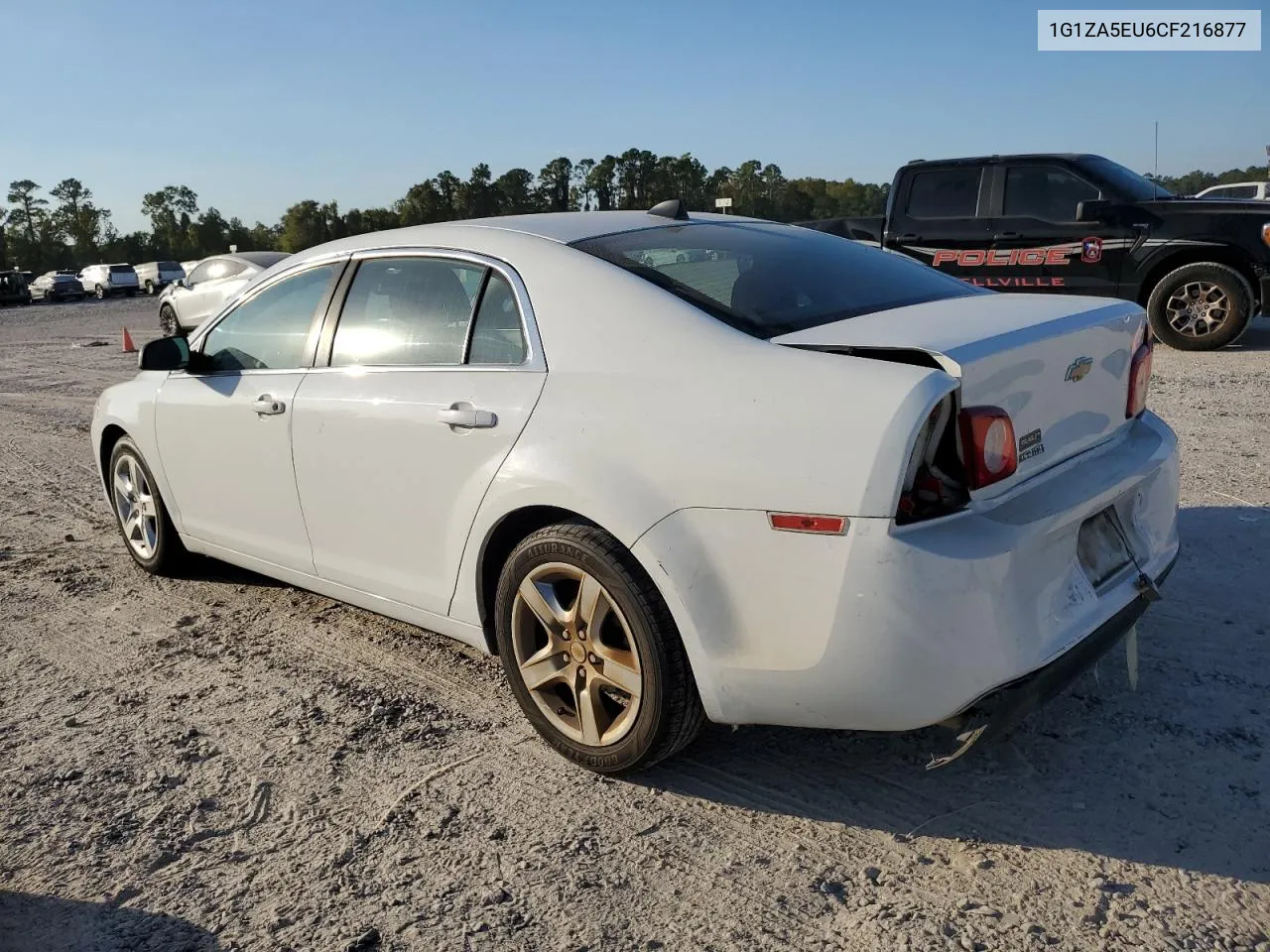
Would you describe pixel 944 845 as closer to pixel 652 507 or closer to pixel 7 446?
pixel 652 507

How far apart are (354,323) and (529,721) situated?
1.56 metres

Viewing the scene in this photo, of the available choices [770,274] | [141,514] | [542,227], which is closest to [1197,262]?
[770,274]

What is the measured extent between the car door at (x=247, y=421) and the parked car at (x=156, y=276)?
1878 inches

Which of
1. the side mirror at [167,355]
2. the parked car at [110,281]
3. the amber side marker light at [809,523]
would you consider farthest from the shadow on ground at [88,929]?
the parked car at [110,281]

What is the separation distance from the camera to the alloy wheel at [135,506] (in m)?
5.01

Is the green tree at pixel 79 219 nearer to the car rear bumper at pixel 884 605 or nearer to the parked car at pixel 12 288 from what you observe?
the parked car at pixel 12 288

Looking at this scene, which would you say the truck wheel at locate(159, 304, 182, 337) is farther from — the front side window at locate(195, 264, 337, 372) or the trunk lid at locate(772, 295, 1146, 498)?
the trunk lid at locate(772, 295, 1146, 498)

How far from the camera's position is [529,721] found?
328cm

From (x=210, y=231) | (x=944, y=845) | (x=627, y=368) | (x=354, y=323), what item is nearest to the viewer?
(x=944, y=845)

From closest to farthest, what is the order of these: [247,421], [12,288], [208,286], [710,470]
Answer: [710,470] → [247,421] → [208,286] → [12,288]

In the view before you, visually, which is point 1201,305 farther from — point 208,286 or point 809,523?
point 208,286

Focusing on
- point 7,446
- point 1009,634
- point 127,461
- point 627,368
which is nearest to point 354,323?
point 627,368

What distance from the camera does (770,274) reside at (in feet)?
10.7

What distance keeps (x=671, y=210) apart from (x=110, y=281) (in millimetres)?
48473
